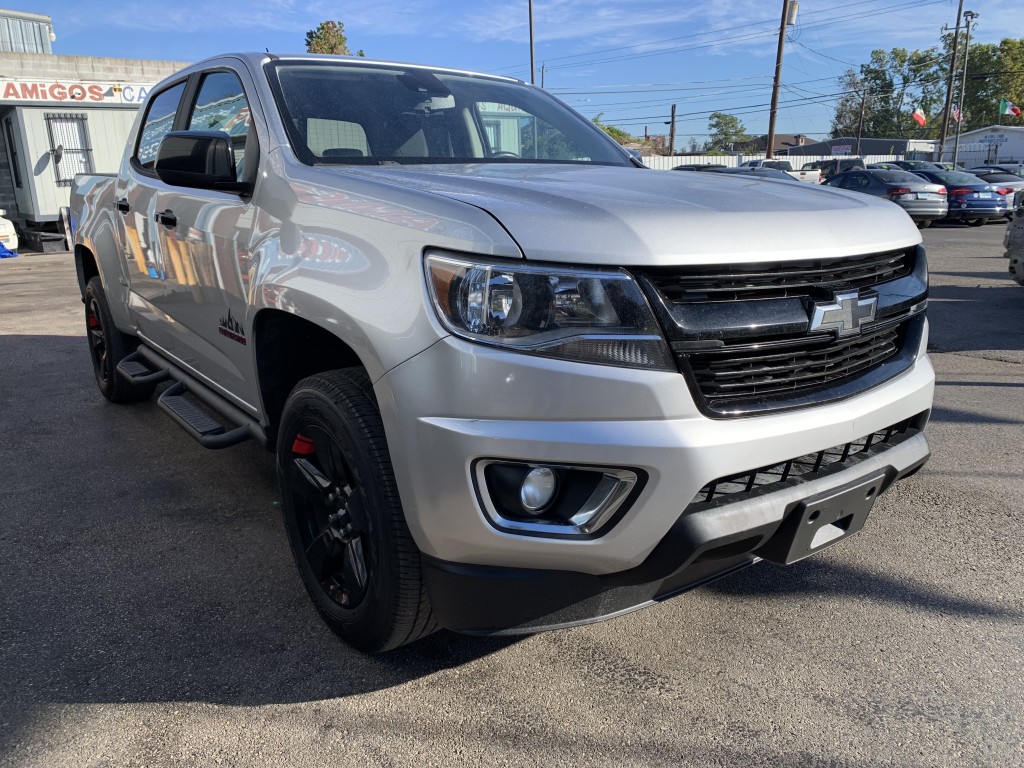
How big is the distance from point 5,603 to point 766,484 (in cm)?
257

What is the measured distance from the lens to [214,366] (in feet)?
11.1

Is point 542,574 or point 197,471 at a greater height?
point 542,574

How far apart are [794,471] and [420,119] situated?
199cm

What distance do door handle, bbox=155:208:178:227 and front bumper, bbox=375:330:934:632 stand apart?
191 centimetres

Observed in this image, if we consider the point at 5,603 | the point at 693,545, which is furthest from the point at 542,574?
the point at 5,603

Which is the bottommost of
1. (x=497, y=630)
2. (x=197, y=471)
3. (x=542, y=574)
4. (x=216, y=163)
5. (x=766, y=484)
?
(x=197, y=471)

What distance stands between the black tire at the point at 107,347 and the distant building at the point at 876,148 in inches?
2651

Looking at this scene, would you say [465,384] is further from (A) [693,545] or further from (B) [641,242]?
(A) [693,545]

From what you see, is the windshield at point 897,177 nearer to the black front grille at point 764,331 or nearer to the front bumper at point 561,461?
the black front grille at point 764,331

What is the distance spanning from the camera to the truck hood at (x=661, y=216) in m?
1.89

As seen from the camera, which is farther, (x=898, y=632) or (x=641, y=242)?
(x=898, y=632)

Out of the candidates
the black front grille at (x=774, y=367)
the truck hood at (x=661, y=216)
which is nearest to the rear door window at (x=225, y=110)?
the truck hood at (x=661, y=216)

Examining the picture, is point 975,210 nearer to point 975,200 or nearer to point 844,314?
point 975,200

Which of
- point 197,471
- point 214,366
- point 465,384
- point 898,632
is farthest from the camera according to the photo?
point 197,471
